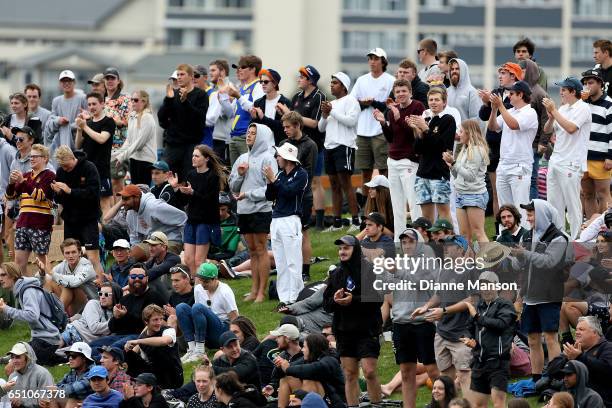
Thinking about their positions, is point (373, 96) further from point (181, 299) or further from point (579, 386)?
point (579, 386)

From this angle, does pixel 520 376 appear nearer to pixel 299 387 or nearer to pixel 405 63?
pixel 299 387

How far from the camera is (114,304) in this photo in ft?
68.3

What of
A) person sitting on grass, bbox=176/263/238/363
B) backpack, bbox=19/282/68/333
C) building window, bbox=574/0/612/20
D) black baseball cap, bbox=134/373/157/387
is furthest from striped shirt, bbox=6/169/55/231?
building window, bbox=574/0/612/20

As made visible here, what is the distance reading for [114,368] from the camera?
1920cm

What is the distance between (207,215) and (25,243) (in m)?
2.33

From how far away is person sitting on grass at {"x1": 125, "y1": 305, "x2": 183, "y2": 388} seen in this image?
19578 mm

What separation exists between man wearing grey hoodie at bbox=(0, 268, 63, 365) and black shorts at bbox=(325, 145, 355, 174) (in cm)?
489

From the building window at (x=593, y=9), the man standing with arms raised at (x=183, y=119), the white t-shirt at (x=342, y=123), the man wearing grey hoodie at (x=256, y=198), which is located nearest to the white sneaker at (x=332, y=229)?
the white t-shirt at (x=342, y=123)

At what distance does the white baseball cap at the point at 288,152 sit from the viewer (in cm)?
2144

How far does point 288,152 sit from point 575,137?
333 cm

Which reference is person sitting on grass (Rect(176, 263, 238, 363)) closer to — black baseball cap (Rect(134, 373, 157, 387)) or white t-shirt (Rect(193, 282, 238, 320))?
white t-shirt (Rect(193, 282, 238, 320))

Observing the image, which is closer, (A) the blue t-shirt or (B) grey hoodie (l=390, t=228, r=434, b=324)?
(B) grey hoodie (l=390, t=228, r=434, b=324)

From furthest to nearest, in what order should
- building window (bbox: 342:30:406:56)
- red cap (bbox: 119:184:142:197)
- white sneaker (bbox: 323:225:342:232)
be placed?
building window (bbox: 342:30:406:56)
white sneaker (bbox: 323:225:342:232)
red cap (bbox: 119:184:142:197)

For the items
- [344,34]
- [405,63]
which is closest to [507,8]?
[344,34]
